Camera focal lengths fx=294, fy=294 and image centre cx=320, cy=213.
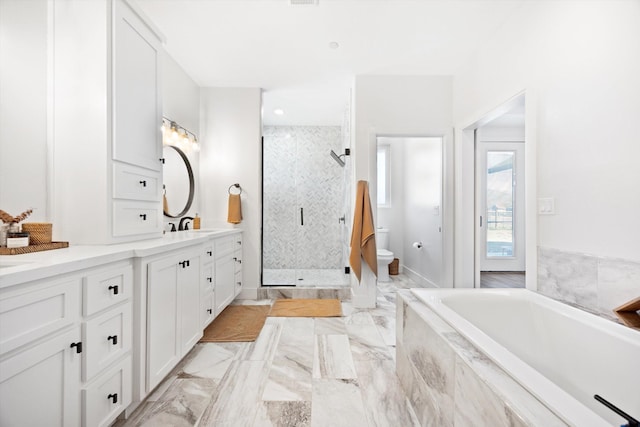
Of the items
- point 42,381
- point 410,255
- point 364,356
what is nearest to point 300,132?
point 410,255

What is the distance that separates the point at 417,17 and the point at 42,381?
2952 mm

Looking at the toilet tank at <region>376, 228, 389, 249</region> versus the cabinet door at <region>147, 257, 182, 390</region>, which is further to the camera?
the toilet tank at <region>376, 228, 389, 249</region>

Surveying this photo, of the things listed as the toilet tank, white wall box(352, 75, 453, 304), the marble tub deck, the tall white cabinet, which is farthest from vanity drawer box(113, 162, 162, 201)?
the toilet tank

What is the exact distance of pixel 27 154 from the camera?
4.71 ft

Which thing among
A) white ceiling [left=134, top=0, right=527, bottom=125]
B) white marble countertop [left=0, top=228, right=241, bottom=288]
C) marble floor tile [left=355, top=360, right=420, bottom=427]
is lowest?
marble floor tile [left=355, top=360, right=420, bottom=427]

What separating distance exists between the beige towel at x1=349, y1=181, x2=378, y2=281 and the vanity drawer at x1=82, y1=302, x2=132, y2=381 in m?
2.14

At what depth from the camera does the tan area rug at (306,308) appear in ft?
9.57

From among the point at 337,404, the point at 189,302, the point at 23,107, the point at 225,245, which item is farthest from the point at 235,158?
the point at 337,404

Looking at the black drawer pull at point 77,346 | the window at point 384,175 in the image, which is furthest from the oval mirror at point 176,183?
the window at point 384,175

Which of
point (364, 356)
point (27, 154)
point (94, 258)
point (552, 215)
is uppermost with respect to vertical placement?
point (27, 154)

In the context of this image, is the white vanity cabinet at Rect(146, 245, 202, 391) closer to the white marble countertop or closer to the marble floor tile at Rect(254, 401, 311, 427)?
the white marble countertop

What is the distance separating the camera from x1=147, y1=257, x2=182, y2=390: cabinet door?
1.49 metres

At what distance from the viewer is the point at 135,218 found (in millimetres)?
1795

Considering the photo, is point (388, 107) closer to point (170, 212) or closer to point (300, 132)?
point (300, 132)
